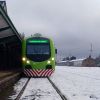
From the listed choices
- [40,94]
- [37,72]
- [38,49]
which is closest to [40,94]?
[40,94]

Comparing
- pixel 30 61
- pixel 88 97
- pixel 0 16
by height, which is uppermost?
pixel 0 16

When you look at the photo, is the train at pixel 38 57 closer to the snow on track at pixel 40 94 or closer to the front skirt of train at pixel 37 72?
the front skirt of train at pixel 37 72

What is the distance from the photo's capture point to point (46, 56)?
26.2 meters

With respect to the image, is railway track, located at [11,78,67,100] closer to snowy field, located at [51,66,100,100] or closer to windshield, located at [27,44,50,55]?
snowy field, located at [51,66,100,100]

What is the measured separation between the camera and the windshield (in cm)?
2628

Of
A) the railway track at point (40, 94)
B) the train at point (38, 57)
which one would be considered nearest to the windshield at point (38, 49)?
the train at point (38, 57)

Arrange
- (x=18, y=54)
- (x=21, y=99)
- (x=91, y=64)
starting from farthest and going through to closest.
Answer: (x=91, y=64) < (x=18, y=54) < (x=21, y=99)

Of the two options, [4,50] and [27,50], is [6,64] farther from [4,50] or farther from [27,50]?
[27,50]

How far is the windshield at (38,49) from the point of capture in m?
26.3

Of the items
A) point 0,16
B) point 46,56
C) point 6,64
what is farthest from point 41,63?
point 6,64

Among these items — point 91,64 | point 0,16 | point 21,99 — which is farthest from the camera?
point 91,64

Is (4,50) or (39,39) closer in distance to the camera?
(39,39)

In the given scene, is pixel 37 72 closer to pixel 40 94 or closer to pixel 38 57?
pixel 38 57

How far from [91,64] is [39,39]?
66.5m
